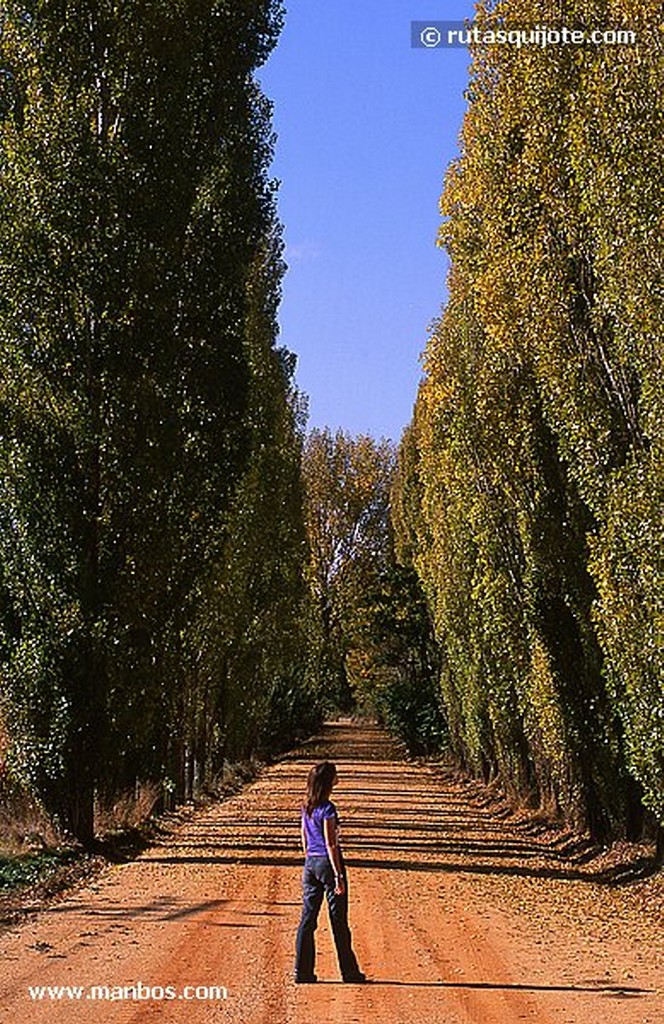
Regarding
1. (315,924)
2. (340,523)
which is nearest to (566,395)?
(315,924)

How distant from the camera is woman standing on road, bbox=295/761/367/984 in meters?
9.88

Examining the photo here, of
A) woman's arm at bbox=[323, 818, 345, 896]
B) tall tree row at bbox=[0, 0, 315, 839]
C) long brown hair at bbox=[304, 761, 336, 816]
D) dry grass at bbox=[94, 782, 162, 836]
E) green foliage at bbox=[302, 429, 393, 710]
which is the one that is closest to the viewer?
woman's arm at bbox=[323, 818, 345, 896]

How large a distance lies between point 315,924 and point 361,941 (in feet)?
7.50

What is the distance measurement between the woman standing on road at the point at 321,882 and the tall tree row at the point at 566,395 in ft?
19.8

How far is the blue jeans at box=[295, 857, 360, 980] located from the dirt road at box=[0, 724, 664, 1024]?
0.42 ft

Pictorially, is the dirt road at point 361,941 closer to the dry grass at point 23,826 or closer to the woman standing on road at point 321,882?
the woman standing on road at point 321,882

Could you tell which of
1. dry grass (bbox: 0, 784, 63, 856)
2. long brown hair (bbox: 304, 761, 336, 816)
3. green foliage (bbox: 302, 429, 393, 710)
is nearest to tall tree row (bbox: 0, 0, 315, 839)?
dry grass (bbox: 0, 784, 63, 856)

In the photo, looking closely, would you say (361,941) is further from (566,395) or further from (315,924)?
(566,395)

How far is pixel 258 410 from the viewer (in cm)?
3431

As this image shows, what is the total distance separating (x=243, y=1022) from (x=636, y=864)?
1128 centimetres

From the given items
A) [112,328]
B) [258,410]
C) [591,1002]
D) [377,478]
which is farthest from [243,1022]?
[377,478]

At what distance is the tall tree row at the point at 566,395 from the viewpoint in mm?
15883

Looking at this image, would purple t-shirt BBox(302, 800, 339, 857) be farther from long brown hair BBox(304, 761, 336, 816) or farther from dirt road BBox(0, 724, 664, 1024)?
dirt road BBox(0, 724, 664, 1024)

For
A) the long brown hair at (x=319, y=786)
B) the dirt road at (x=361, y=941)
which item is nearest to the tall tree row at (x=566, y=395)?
the dirt road at (x=361, y=941)
